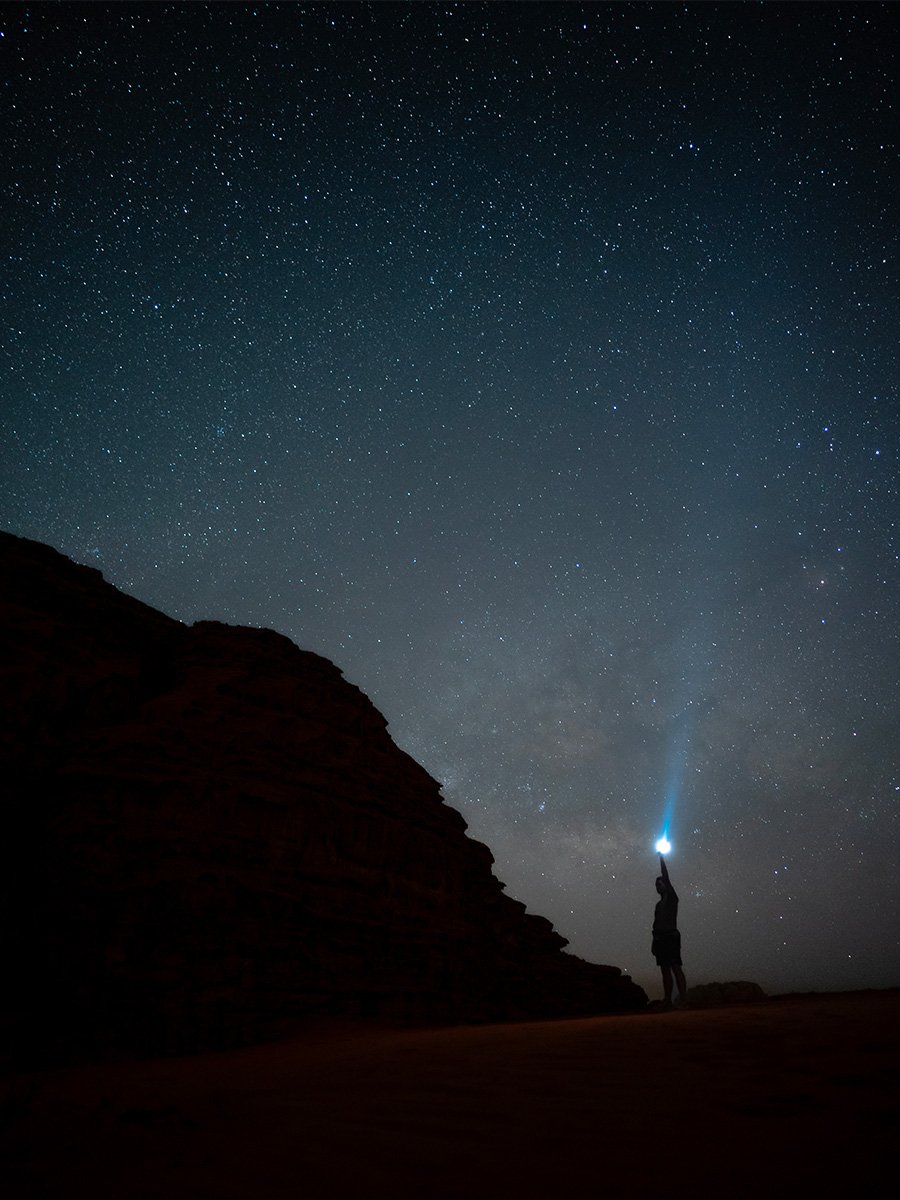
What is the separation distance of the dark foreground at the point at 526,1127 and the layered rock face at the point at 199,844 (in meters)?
6.14

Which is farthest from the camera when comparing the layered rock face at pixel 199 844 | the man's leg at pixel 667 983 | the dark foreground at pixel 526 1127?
the man's leg at pixel 667 983

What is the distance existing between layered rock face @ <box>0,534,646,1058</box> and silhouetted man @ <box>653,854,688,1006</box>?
571 cm

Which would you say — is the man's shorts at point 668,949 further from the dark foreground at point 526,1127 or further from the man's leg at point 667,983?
the dark foreground at point 526,1127

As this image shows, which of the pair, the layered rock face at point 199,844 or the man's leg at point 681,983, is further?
the man's leg at point 681,983

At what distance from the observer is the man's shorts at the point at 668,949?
1293 centimetres

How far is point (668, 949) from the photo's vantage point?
42.6ft

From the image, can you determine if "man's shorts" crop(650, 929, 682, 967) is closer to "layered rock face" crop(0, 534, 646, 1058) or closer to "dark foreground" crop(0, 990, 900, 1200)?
"layered rock face" crop(0, 534, 646, 1058)

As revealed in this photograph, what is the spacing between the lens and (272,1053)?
1011 cm

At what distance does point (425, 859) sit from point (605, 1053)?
11.9m

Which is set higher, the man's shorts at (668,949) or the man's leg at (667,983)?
the man's shorts at (668,949)

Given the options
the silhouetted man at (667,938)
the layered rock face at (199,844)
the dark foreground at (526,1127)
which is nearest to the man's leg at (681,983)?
the silhouetted man at (667,938)

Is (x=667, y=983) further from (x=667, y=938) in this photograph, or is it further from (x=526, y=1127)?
(x=526, y=1127)

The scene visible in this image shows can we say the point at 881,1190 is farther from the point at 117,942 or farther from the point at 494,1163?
the point at 117,942

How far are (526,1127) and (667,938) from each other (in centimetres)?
1109
